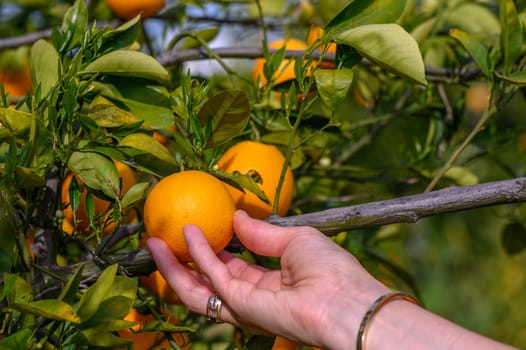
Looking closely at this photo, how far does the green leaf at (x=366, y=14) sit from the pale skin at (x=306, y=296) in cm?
26

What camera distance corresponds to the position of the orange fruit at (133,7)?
4.27ft

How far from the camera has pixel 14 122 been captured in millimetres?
833

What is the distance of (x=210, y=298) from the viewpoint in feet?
3.14

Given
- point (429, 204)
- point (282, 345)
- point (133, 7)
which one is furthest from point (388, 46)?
point (133, 7)

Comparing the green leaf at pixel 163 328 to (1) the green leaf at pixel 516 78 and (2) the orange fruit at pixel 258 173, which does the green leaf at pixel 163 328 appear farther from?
(1) the green leaf at pixel 516 78

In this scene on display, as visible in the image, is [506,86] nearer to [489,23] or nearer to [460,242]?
[489,23]

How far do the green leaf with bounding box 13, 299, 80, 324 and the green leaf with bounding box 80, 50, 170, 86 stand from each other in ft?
1.01

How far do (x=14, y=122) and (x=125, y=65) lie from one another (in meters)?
0.16

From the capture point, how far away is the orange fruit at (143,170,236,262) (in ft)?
2.87

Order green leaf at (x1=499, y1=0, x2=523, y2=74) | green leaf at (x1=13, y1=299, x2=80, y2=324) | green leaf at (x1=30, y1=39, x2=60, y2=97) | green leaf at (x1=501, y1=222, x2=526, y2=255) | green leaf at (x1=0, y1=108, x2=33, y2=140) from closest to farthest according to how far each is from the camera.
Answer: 1. green leaf at (x1=13, y1=299, x2=80, y2=324)
2. green leaf at (x1=0, y1=108, x2=33, y2=140)
3. green leaf at (x1=30, y1=39, x2=60, y2=97)
4. green leaf at (x1=499, y1=0, x2=523, y2=74)
5. green leaf at (x1=501, y1=222, x2=526, y2=255)

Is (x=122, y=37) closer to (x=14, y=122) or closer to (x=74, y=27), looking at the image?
(x=74, y=27)

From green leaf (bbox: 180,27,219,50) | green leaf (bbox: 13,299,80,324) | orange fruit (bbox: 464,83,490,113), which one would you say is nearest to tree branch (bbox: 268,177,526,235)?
green leaf (bbox: 13,299,80,324)

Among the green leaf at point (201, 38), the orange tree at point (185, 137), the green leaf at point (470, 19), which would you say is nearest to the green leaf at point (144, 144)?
the orange tree at point (185, 137)

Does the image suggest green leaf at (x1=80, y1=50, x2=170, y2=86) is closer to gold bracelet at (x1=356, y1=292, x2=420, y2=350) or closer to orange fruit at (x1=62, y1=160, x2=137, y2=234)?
orange fruit at (x1=62, y1=160, x2=137, y2=234)
